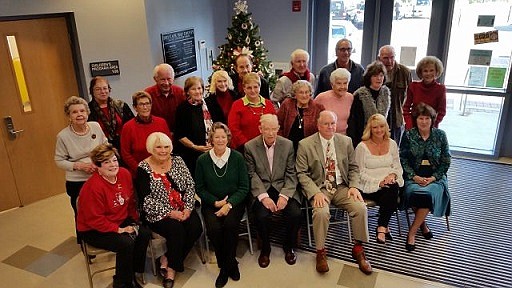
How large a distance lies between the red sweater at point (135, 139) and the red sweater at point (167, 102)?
0.42m

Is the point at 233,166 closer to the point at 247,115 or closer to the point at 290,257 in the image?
the point at 247,115

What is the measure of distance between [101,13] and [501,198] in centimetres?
478

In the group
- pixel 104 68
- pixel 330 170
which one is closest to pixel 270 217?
pixel 330 170

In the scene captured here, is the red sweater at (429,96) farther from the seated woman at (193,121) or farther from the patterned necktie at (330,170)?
the seated woman at (193,121)

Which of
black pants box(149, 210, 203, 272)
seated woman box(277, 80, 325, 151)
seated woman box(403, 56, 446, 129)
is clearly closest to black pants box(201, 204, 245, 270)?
black pants box(149, 210, 203, 272)

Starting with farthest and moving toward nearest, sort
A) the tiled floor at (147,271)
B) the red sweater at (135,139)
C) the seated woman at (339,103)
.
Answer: the seated woman at (339,103) < the red sweater at (135,139) < the tiled floor at (147,271)

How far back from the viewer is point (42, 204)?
4660 millimetres

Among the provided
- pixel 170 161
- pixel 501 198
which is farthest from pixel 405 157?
pixel 170 161

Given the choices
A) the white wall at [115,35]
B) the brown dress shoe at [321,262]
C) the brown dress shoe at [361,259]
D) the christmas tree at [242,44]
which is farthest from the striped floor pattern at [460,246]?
the white wall at [115,35]

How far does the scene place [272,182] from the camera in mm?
3551

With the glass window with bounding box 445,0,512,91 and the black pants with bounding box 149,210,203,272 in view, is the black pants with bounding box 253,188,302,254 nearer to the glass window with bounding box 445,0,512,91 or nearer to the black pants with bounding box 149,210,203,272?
the black pants with bounding box 149,210,203,272

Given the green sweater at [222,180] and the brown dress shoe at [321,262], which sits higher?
the green sweater at [222,180]

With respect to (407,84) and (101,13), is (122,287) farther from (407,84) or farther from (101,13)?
(407,84)

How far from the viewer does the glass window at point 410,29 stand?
5.18 meters
